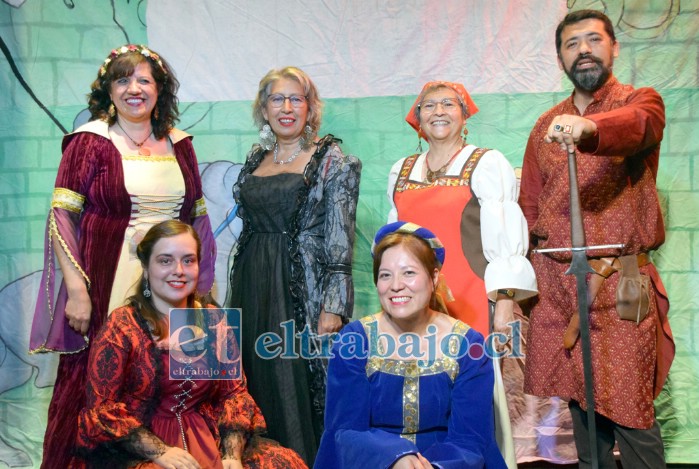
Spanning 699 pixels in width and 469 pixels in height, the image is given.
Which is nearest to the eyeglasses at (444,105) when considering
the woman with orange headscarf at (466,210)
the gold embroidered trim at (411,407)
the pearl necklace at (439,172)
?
the woman with orange headscarf at (466,210)

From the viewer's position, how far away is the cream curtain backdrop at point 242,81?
13.7 ft

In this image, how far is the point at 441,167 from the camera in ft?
10.7

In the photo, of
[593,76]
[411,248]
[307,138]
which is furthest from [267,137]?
[593,76]

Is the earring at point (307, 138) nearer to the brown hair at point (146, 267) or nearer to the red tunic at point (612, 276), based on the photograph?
the brown hair at point (146, 267)

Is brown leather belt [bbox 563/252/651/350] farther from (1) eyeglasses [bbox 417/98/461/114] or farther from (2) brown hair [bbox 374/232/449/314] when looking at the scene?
(1) eyeglasses [bbox 417/98/461/114]

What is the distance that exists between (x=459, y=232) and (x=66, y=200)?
154 centimetres

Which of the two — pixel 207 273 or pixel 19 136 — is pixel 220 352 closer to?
pixel 207 273

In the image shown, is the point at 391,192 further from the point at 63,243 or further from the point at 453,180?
the point at 63,243

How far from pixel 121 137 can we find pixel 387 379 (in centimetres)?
155

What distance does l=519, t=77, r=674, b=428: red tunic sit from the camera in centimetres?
281

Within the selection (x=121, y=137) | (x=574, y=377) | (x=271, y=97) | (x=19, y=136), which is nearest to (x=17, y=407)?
(x=19, y=136)

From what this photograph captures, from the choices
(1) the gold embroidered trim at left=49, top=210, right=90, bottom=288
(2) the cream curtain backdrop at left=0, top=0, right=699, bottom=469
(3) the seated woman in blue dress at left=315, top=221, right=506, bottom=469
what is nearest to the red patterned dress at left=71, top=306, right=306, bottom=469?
(3) the seated woman in blue dress at left=315, top=221, right=506, bottom=469

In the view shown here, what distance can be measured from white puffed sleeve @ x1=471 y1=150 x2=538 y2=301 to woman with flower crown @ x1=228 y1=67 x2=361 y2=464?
57 centimetres

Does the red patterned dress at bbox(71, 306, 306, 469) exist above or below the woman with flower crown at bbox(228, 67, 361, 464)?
below
